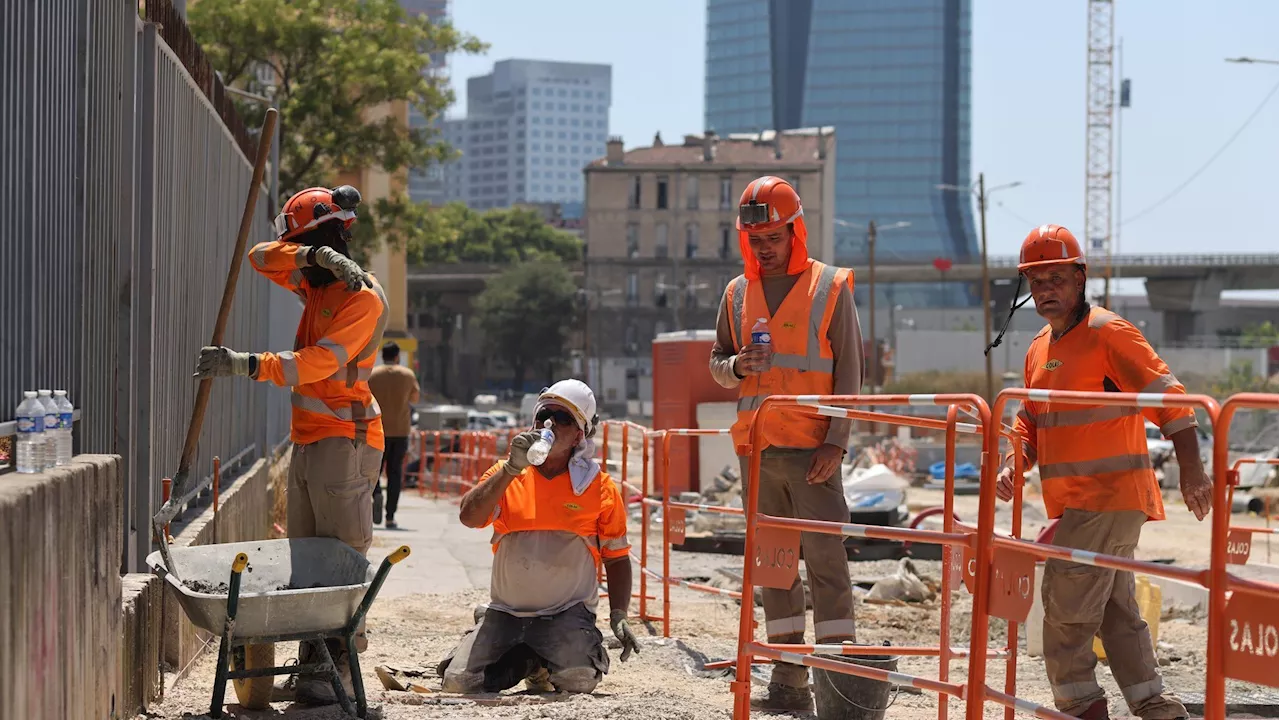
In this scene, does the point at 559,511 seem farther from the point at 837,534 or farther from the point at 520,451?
the point at 837,534

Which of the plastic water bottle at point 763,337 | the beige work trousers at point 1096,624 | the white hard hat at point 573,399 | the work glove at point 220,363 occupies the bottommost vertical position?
the beige work trousers at point 1096,624

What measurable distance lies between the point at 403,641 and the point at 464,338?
373 feet

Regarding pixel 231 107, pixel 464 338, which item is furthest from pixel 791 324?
pixel 464 338

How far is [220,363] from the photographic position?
589 cm

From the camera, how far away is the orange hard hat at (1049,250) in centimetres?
605

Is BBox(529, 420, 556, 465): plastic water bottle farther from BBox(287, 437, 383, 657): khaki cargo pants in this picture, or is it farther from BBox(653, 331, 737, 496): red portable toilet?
BBox(653, 331, 737, 496): red portable toilet

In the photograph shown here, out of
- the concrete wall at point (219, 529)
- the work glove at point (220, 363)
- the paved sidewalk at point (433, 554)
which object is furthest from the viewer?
the paved sidewalk at point (433, 554)

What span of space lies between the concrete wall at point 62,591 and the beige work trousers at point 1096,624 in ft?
10.2

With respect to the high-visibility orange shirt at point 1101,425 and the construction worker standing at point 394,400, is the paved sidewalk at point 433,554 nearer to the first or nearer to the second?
the construction worker standing at point 394,400

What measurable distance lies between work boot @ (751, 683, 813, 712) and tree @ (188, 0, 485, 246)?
23.1 m

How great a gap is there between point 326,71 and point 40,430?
2620 cm

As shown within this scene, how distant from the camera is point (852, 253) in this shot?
18825cm

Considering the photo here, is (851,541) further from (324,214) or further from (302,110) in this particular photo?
(302,110)

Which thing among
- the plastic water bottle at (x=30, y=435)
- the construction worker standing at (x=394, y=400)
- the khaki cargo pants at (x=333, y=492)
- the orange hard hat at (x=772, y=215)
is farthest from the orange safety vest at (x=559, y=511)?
the construction worker standing at (x=394, y=400)
